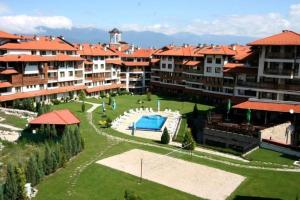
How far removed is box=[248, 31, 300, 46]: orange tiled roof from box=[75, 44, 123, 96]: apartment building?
139 feet

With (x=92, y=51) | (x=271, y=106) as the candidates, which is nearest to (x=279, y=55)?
(x=271, y=106)

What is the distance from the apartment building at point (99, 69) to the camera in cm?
8425

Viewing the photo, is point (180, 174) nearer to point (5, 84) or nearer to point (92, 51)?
point (5, 84)

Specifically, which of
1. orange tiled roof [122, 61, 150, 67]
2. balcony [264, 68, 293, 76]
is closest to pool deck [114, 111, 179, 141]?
balcony [264, 68, 293, 76]

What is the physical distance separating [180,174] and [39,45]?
47927 mm

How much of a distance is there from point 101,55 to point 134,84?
580 inches

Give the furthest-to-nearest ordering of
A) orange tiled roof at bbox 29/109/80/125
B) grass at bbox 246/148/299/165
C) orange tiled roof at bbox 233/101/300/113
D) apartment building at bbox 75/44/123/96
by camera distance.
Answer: apartment building at bbox 75/44/123/96 < orange tiled roof at bbox 233/101/300/113 < orange tiled roof at bbox 29/109/80/125 < grass at bbox 246/148/299/165

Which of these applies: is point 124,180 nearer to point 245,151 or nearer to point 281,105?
point 245,151

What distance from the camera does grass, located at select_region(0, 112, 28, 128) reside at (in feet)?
171

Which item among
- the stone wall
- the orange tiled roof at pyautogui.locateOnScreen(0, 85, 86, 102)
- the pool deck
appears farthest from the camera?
the orange tiled roof at pyautogui.locateOnScreen(0, 85, 86, 102)

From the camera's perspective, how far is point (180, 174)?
117ft

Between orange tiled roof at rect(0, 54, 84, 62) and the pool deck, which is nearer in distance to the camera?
the pool deck

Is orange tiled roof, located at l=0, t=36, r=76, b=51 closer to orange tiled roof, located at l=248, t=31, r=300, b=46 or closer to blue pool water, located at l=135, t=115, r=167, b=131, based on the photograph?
blue pool water, located at l=135, t=115, r=167, b=131

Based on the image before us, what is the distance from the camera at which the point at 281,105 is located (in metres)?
51.5
